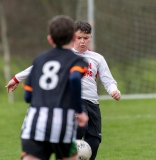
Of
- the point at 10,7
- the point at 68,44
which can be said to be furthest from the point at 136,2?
the point at 68,44

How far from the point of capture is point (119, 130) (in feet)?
32.1

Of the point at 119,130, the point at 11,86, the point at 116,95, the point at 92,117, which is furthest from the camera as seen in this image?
the point at 119,130

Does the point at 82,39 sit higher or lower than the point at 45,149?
higher

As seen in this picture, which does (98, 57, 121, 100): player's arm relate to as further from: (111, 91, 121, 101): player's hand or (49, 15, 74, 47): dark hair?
(49, 15, 74, 47): dark hair

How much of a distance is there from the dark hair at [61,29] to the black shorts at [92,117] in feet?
5.81

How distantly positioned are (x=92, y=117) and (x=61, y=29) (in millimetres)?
1990

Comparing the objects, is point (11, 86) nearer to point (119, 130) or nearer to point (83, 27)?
point (83, 27)

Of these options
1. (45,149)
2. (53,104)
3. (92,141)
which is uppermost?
(53,104)

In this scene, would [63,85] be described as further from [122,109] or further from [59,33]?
[122,109]

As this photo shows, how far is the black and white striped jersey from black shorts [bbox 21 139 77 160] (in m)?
0.05

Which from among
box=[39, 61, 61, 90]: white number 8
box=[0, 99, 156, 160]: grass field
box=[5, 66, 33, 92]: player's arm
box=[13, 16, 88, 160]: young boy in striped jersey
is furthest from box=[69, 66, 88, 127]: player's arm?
box=[0, 99, 156, 160]: grass field

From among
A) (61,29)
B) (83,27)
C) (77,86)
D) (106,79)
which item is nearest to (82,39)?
(83,27)

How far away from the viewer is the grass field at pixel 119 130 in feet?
24.5

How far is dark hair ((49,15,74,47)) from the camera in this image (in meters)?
4.28
